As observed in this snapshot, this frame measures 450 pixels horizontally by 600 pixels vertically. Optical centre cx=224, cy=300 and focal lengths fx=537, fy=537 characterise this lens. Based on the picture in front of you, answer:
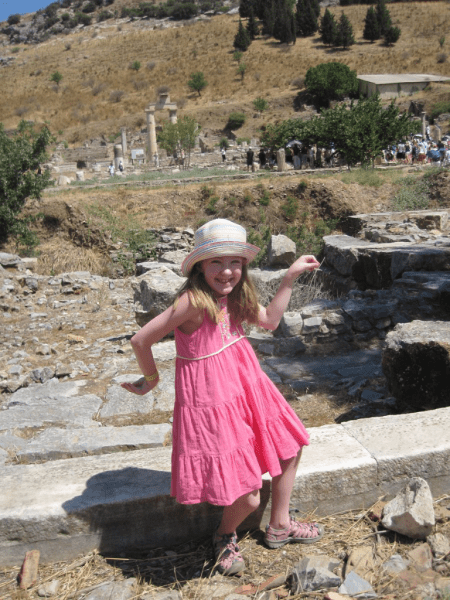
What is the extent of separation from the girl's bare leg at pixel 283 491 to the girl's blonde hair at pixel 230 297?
0.61 meters

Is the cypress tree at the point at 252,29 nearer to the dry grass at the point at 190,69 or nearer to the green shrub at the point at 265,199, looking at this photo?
the dry grass at the point at 190,69

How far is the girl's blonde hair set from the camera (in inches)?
83.5

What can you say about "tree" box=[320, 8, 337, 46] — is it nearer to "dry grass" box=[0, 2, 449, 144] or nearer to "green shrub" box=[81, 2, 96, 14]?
"dry grass" box=[0, 2, 449, 144]

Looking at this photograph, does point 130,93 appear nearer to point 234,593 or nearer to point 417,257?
point 417,257

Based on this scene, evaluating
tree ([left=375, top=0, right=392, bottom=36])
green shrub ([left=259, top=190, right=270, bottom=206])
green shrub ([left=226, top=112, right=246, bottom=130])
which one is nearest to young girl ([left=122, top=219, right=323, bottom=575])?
green shrub ([left=259, top=190, right=270, bottom=206])

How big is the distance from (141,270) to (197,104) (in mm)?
38337

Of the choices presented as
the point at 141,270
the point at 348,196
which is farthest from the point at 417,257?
the point at 348,196

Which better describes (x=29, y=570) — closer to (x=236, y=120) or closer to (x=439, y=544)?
(x=439, y=544)

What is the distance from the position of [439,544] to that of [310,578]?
1.84ft

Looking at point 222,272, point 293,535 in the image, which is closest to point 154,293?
point 222,272

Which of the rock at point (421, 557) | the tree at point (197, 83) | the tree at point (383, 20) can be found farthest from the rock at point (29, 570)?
the tree at point (383, 20)

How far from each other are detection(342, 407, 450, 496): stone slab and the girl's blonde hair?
81 centimetres

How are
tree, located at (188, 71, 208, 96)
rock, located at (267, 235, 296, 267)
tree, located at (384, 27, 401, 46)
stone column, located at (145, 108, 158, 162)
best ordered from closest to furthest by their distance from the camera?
rock, located at (267, 235, 296, 267) < stone column, located at (145, 108, 158, 162) < tree, located at (188, 71, 208, 96) < tree, located at (384, 27, 401, 46)

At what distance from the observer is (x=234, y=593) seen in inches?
77.7
